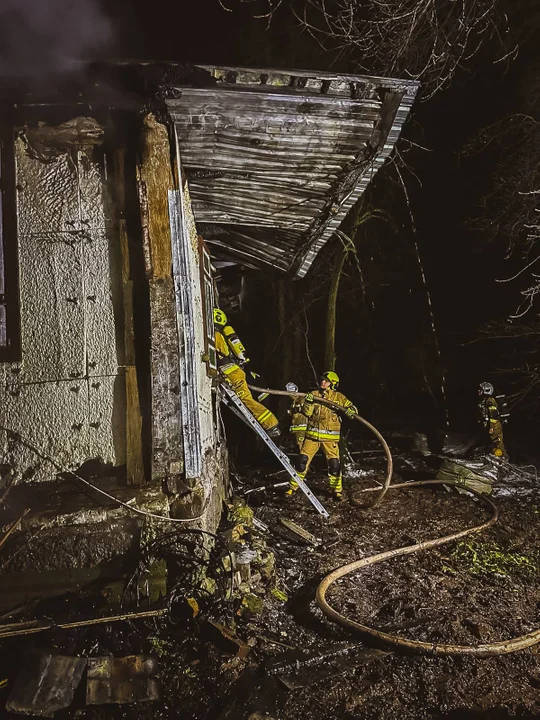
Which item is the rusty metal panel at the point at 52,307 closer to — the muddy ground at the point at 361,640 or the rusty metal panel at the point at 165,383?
the rusty metal panel at the point at 165,383

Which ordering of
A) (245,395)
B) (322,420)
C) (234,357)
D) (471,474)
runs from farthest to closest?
(471,474) → (322,420) → (234,357) → (245,395)

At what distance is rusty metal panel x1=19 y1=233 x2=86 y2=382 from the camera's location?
4078 mm

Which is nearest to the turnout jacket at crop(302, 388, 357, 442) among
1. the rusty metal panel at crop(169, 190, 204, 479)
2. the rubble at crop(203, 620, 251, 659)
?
the rusty metal panel at crop(169, 190, 204, 479)

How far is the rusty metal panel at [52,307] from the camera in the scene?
4078 mm

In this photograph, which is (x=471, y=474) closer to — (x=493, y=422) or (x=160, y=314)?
(x=493, y=422)

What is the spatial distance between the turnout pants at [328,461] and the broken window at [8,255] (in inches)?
219

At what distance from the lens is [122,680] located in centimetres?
288

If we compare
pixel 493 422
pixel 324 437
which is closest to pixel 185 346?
pixel 324 437

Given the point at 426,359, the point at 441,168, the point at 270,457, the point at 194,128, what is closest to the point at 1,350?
the point at 194,128

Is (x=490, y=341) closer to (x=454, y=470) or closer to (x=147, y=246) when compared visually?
(x=454, y=470)

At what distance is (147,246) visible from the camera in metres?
4.08

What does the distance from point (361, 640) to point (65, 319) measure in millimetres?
3820

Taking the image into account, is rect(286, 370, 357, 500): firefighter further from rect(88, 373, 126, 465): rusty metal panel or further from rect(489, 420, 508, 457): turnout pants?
rect(489, 420, 508, 457): turnout pants

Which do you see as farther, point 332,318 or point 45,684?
point 332,318
